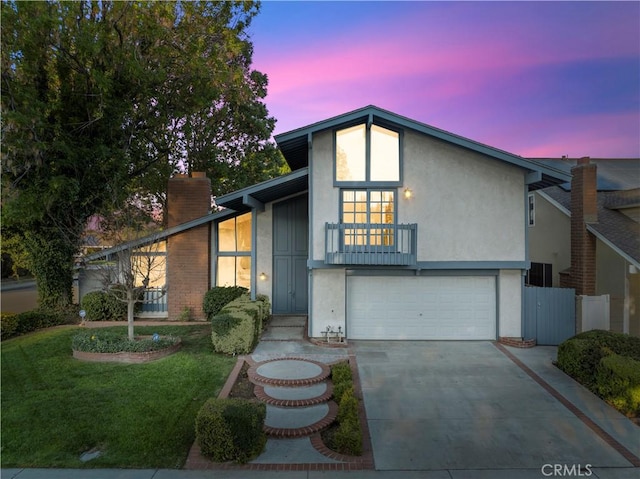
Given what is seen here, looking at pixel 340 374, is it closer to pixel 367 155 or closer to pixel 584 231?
pixel 367 155

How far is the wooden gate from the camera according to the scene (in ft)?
37.3

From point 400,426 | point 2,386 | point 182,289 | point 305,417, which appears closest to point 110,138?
point 182,289

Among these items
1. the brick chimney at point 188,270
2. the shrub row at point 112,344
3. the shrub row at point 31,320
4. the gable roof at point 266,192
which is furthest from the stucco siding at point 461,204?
the shrub row at point 31,320

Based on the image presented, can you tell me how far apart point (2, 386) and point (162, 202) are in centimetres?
2061

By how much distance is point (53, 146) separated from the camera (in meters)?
13.3

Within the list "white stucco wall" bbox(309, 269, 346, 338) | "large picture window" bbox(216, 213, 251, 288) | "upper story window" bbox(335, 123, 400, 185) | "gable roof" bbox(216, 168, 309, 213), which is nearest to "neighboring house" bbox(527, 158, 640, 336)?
"upper story window" bbox(335, 123, 400, 185)

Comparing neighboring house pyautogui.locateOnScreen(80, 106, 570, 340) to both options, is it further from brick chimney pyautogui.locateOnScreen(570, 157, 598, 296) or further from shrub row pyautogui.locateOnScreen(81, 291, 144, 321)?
shrub row pyautogui.locateOnScreen(81, 291, 144, 321)

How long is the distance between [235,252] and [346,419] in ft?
31.5

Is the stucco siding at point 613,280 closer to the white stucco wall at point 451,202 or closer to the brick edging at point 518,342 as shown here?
the brick edging at point 518,342

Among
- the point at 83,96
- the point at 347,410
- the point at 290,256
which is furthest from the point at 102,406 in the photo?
the point at 83,96

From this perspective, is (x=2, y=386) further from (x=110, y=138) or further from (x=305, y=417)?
(x=110, y=138)

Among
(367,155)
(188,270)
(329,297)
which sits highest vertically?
(367,155)

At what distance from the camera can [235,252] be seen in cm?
1460

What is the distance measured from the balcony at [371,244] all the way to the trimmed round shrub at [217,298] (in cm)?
474
